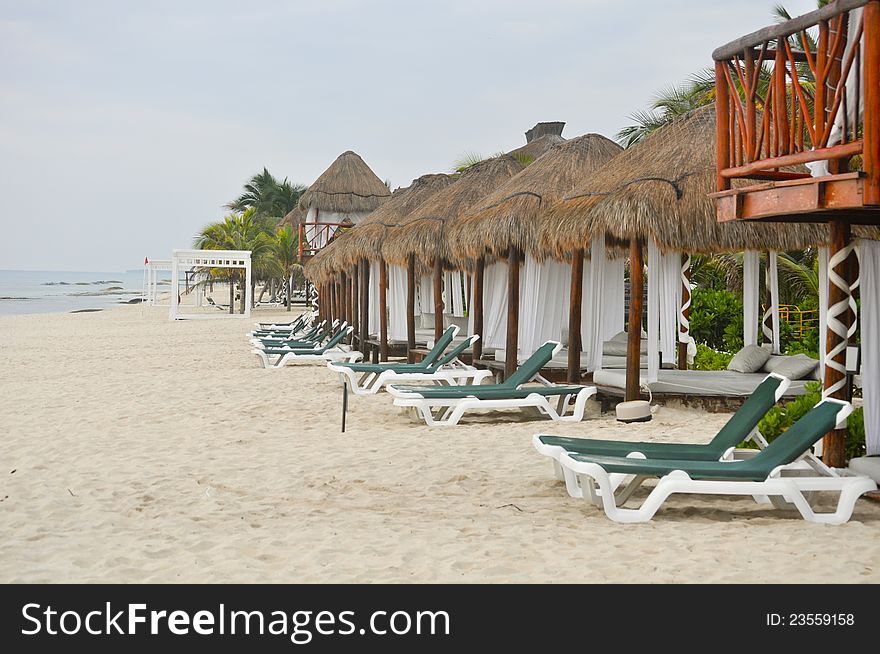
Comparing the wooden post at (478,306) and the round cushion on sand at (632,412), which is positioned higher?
the wooden post at (478,306)

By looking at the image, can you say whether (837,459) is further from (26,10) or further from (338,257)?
(26,10)

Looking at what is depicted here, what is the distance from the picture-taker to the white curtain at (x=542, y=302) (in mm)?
10836

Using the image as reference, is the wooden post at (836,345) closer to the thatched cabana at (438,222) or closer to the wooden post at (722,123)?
the wooden post at (722,123)

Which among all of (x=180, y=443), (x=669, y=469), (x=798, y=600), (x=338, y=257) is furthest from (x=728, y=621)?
(x=338, y=257)

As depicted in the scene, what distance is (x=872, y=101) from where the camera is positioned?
4230mm

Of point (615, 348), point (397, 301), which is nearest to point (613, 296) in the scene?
point (615, 348)

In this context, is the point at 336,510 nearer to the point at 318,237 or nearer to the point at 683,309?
the point at 683,309

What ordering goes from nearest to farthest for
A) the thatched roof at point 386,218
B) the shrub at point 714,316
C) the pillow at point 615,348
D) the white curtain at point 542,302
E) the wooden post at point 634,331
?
1. the wooden post at point 634,331
2. the white curtain at point 542,302
3. the pillow at point 615,348
4. the thatched roof at point 386,218
5. the shrub at point 714,316

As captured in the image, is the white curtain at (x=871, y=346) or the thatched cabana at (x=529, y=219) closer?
the white curtain at (x=871, y=346)

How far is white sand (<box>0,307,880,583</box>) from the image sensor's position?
12.6ft

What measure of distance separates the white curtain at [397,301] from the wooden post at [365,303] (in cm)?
46

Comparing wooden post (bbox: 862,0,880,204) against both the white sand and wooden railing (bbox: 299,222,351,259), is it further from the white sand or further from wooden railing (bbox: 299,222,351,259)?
wooden railing (bbox: 299,222,351,259)

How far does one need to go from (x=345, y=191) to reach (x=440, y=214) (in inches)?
A: 690

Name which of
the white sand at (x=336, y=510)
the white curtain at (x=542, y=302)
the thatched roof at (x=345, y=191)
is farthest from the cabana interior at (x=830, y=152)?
the thatched roof at (x=345, y=191)
